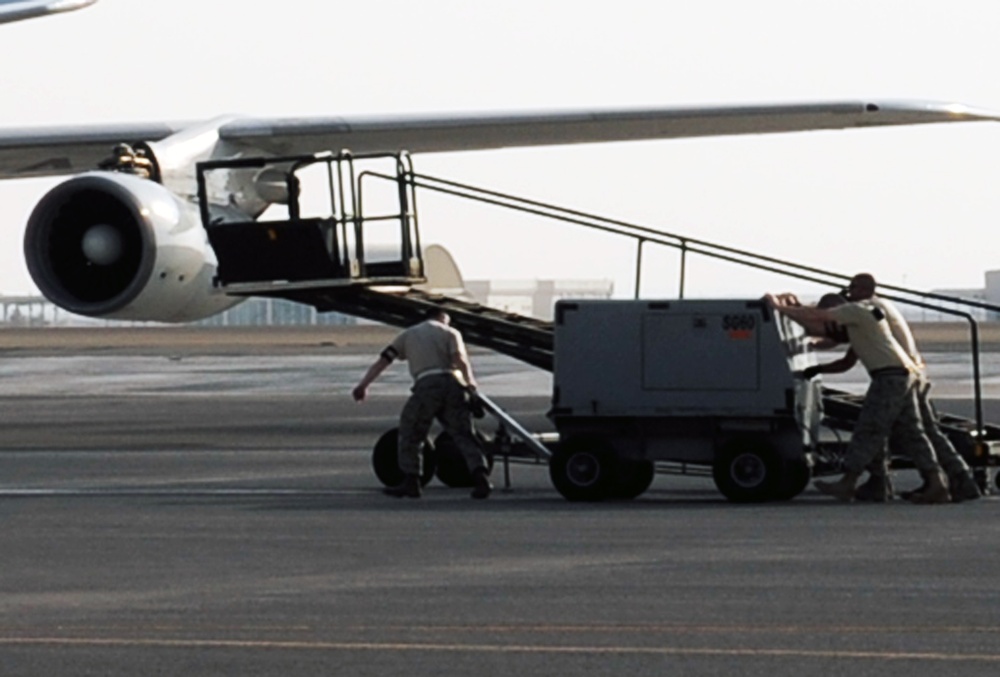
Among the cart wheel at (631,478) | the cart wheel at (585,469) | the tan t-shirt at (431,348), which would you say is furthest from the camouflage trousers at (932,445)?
the tan t-shirt at (431,348)

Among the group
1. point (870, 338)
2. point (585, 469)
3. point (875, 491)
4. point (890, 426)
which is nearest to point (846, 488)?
point (875, 491)

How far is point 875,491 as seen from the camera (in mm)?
19000

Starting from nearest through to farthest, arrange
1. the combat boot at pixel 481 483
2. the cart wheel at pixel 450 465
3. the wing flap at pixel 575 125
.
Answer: the combat boot at pixel 481 483
the cart wheel at pixel 450 465
the wing flap at pixel 575 125

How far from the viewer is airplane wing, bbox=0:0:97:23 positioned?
963 inches

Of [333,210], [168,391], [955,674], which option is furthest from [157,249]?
[168,391]

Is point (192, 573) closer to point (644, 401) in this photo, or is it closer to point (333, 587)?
point (333, 587)

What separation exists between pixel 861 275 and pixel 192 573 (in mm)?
7181

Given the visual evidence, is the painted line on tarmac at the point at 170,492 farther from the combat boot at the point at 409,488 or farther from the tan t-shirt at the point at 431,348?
the tan t-shirt at the point at 431,348

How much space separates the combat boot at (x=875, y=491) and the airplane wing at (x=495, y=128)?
24.8ft

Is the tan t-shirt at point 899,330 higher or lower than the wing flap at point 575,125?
lower

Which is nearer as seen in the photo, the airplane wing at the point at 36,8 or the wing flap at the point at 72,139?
the airplane wing at the point at 36,8

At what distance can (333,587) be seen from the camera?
13070mm

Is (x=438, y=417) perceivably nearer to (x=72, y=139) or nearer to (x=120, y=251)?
(x=120, y=251)

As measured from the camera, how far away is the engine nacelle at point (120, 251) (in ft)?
77.0
